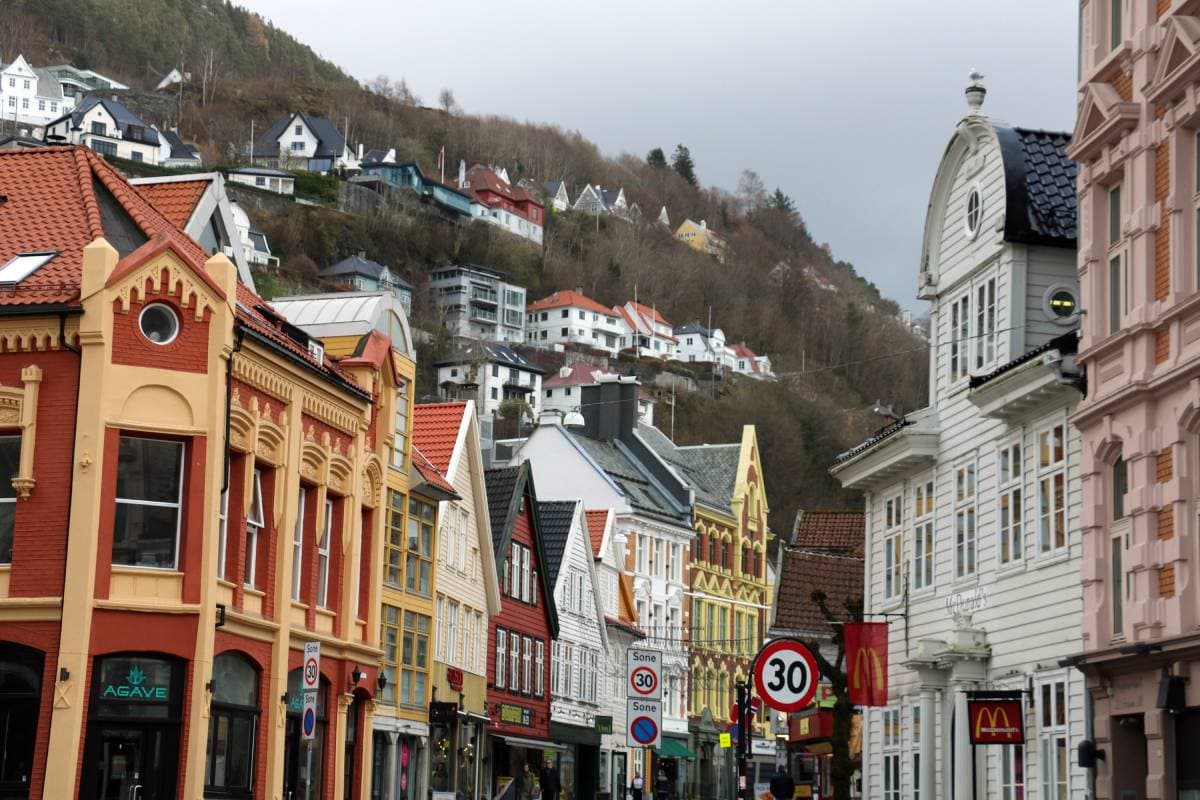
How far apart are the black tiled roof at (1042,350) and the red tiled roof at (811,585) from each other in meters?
14.9

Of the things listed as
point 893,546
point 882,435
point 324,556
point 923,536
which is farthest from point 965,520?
point 324,556

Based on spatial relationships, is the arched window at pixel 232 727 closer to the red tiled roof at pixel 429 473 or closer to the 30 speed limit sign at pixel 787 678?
the red tiled roof at pixel 429 473

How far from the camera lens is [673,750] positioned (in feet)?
248

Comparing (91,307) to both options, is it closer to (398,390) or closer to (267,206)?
(398,390)

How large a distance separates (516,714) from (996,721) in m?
35.0

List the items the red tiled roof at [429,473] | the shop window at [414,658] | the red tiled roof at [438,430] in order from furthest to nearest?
the red tiled roof at [438,430] < the shop window at [414,658] < the red tiled roof at [429,473]

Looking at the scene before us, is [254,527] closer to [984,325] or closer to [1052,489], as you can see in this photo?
Answer: [984,325]

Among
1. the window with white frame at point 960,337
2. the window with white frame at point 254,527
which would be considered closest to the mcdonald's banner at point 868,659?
the window with white frame at point 960,337

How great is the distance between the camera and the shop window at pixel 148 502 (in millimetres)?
29188

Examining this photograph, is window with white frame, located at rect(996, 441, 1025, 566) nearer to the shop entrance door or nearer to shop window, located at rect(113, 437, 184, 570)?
shop window, located at rect(113, 437, 184, 570)

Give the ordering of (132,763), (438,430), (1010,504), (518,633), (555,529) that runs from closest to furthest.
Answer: (132,763) → (1010,504) → (438,430) → (518,633) → (555,529)

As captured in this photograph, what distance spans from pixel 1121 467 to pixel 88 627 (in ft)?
46.8

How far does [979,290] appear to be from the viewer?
105ft

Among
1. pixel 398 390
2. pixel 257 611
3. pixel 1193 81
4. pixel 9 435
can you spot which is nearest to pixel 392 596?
pixel 398 390
